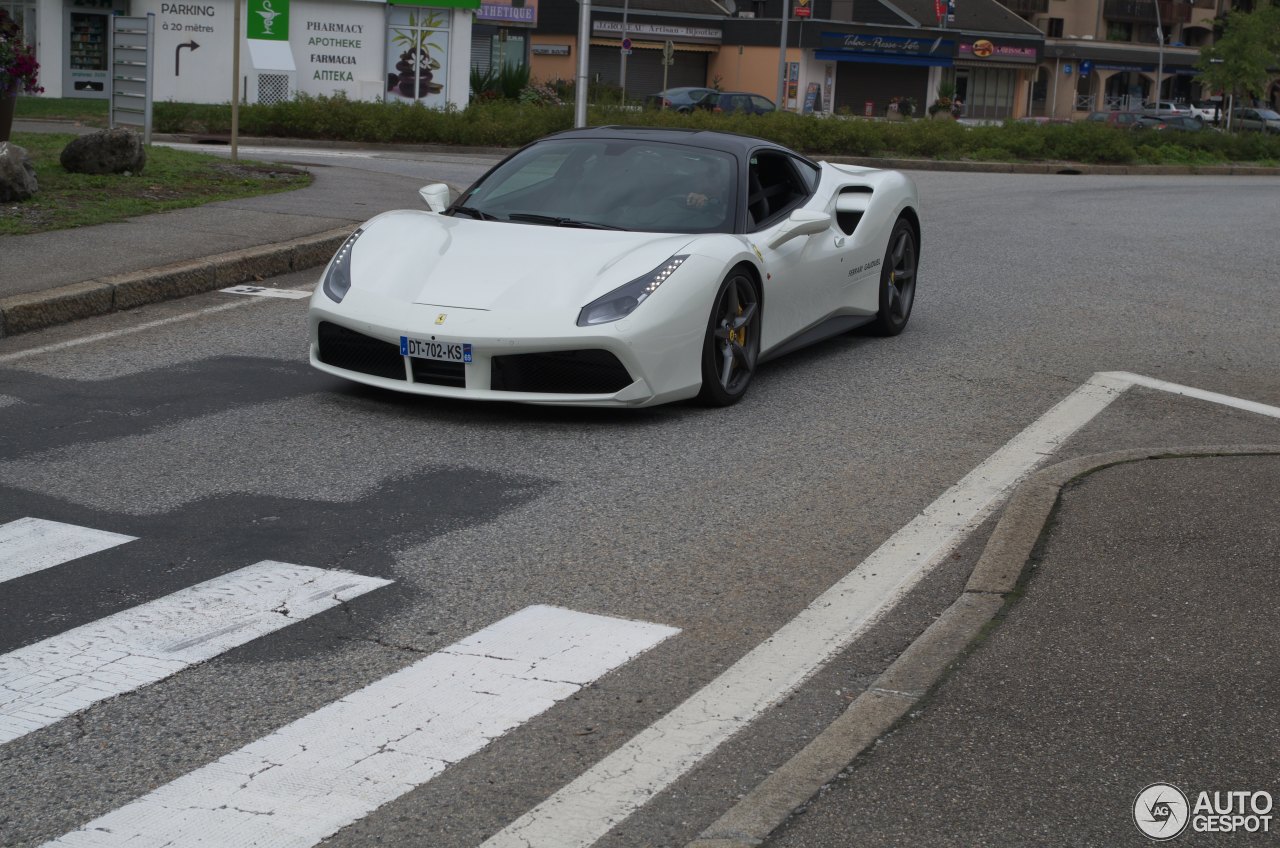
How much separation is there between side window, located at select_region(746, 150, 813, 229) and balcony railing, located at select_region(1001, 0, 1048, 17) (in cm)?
8129

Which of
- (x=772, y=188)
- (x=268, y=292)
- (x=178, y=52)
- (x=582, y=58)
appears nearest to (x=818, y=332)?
(x=772, y=188)

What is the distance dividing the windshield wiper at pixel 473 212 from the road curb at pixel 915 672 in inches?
122

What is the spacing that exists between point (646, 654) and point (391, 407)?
2.99 metres

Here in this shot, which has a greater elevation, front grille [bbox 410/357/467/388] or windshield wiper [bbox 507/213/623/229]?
windshield wiper [bbox 507/213/623/229]

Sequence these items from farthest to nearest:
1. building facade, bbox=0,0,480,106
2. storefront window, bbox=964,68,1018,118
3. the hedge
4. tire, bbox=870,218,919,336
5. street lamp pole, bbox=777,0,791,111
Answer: storefront window, bbox=964,68,1018,118, street lamp pole, bbox=777,0,791,111, building facade, bbox=0,0,480,106, the hedge, tire, bbox=870,218,919,336

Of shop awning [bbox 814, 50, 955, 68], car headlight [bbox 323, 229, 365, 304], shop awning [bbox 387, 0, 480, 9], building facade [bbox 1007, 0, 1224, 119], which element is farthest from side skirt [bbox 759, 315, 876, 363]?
building facade [bbox 1007, 0, 1224, 119]

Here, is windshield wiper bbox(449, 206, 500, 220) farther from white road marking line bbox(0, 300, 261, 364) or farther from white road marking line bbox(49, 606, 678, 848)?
white road marking line bbox(49, 606, 678, 848)

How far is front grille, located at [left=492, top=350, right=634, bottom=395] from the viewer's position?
21.0 ft

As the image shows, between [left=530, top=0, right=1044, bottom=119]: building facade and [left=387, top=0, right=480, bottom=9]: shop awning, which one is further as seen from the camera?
[left=530, top=0, right=1044, bottom=119]: building facade

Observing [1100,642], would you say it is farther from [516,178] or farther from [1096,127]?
[1096,127]

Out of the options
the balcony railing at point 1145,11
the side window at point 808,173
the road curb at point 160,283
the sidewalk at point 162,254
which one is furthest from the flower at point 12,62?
the balcony railing at point 1145,11

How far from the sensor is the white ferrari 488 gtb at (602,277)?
6.40 meters

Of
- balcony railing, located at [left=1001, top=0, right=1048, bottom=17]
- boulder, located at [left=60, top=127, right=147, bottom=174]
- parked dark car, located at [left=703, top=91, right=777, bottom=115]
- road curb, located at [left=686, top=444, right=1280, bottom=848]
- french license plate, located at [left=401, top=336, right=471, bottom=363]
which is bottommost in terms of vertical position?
road curb, located at [left=686, top=444, right=1280, bottom=848]

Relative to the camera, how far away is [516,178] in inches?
309
